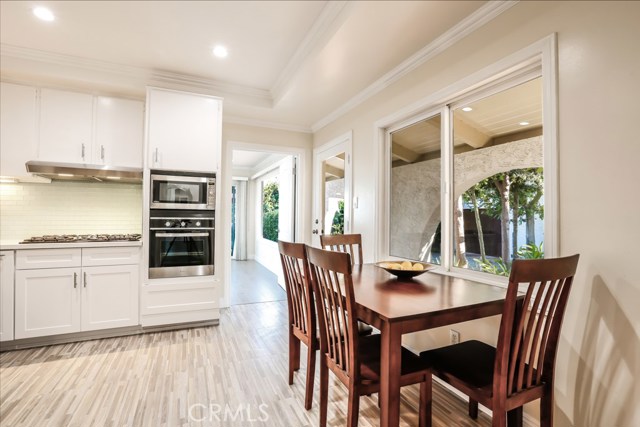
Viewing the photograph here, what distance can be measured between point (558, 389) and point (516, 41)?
193cm

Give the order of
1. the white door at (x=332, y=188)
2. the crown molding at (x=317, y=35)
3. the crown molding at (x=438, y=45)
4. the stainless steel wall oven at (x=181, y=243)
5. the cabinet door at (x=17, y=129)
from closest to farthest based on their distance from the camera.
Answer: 1. the crown molding at (x=438, y=45)
2. the crown molding at (x=317, y=35)
3. the cabinet door at (x=17, y=129)
4. the stainless steel wall oven at (x=181, y=243)
5. the white door at (x=332, y=188)

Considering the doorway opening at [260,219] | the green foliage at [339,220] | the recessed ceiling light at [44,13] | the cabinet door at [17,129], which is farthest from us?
the doorway opening at [260,219]

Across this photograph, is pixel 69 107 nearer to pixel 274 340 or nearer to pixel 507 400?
pixel 274 340

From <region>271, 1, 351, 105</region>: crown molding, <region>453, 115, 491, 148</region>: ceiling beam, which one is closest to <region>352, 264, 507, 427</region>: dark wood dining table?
<region>453, 115, 491, 148</region>: ceiling beam

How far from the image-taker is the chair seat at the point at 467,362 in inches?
53.3

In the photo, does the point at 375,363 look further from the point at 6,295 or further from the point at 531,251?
the point at 6,295

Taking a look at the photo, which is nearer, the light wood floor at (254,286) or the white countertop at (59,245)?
the white countertop at (59,245)

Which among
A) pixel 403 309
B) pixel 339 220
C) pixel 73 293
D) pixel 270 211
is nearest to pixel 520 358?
pixel 403 309

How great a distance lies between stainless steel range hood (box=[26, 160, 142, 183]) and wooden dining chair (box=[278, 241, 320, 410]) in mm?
2179

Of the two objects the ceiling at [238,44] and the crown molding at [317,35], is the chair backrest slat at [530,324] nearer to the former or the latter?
the ceiling at [238,44]

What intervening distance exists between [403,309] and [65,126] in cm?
359

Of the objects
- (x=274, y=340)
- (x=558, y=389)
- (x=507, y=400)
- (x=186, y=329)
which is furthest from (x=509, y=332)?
(x=186, y=329)

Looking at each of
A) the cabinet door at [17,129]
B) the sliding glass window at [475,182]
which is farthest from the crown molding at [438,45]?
the cabinet door at [17,129]

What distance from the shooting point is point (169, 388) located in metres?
2.11
